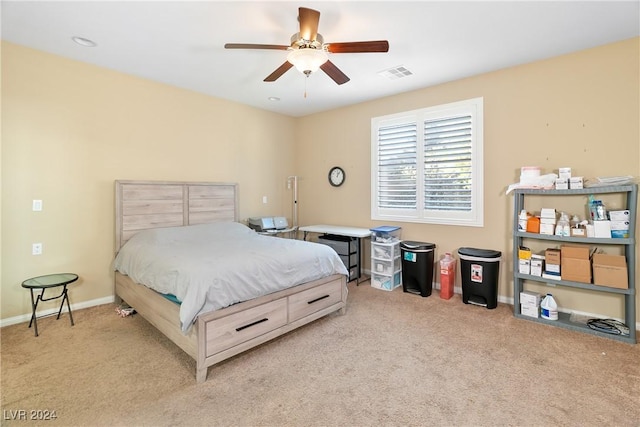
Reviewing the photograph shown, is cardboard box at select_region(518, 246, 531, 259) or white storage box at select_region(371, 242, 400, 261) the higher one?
cardboard box at select_region(518, 246, 531, 259)

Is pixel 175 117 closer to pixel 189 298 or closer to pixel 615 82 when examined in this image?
pixel 189 298

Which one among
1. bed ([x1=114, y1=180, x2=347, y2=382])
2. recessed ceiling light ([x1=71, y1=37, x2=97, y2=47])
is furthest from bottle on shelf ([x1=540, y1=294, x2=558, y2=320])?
recessed ceiling light ([x1=71, y1=37, x2=97, y2=47])

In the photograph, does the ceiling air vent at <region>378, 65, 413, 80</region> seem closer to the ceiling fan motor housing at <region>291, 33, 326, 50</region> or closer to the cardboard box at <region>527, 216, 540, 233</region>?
the ceiling fan motor housing at <region>291, 33, 326, 50</region>

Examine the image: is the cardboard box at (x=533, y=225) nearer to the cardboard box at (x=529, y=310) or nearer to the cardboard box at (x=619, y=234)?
the cardboard box at (x=619, y=234)

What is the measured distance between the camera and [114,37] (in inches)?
109

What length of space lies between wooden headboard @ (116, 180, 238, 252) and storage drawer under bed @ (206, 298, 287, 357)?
2.08m

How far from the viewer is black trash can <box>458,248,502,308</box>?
3.34 metres

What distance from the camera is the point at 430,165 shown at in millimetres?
4051

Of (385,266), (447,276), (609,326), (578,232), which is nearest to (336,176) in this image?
(385,266)

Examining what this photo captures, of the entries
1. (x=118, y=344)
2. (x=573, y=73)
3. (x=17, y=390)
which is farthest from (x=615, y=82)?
(x=17, y=390)

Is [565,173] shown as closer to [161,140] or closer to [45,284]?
[161,140]

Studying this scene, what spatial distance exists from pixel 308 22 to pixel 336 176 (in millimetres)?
3119

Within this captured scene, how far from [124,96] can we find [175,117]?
23.7 inches

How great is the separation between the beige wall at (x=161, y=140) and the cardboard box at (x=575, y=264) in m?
0.41
